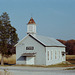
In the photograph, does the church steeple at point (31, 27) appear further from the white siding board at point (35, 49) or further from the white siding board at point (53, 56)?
the white siding board at point (53, 56)

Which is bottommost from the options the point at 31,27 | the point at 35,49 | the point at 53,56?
the point at 53,56

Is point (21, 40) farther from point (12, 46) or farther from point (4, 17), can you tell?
point (4, 17)

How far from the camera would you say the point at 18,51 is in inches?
1451

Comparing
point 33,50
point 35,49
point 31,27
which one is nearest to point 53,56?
point 35,49

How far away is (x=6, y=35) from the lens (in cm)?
3803

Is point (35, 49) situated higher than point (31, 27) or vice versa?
point (31, 27)

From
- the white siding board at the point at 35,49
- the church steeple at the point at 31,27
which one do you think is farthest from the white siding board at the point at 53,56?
the church steeple at the point at 31,27

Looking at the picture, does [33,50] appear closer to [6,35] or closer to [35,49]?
[35,49]

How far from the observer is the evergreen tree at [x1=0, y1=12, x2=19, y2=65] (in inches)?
1494

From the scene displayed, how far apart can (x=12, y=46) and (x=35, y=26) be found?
594 cm

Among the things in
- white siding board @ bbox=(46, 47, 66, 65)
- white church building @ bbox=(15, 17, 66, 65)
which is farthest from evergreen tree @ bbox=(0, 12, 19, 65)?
white siding board @ bbox=(46, 47, 66, 65)

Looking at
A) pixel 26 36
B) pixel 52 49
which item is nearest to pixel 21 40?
pixel 26 36

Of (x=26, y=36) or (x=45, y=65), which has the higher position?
(x=26, y=36)

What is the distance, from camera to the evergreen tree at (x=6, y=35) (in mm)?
37938
